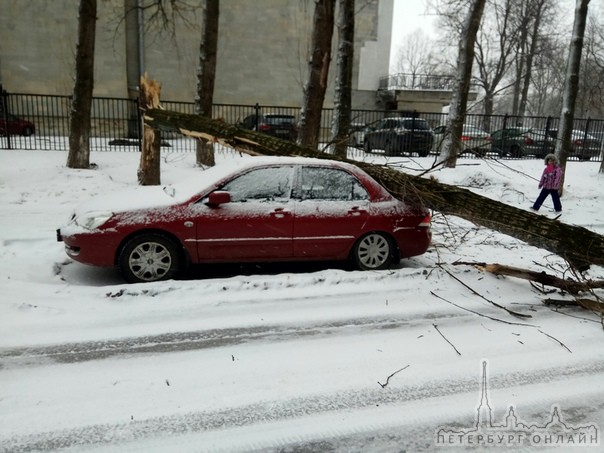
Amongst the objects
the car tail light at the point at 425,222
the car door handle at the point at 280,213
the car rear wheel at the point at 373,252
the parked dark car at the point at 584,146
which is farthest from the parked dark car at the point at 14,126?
the parked dark car at the point at 584,146

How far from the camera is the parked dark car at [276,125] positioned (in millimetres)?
20047

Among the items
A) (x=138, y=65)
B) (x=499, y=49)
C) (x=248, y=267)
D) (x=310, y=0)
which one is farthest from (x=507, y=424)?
(x=499, y=49)

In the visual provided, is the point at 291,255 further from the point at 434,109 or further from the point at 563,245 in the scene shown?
the point at 434,109

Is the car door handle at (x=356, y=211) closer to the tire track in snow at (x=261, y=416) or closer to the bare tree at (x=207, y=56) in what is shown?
the tire track in snow at (x=261, y=416)

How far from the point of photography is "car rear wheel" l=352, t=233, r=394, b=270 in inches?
247

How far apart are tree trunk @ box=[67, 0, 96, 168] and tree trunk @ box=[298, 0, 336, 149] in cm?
577

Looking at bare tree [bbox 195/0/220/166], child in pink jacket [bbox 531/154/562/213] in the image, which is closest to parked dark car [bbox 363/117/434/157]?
child in pink jacket [bbox 531/154/562/213]

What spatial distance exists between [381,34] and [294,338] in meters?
41.5

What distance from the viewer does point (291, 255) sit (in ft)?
19.9

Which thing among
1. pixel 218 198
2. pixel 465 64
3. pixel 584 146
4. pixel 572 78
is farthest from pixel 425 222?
pixel 584 146

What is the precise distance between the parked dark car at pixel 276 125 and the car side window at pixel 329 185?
1403 centimetres

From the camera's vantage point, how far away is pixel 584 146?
21.3 meters

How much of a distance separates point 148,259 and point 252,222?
1304 millimetres

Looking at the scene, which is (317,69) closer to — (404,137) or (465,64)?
(465,64)
